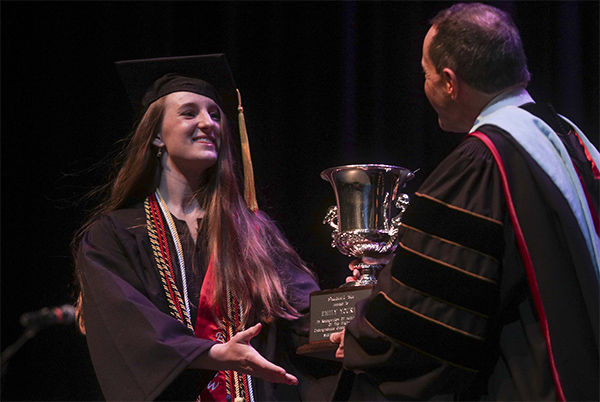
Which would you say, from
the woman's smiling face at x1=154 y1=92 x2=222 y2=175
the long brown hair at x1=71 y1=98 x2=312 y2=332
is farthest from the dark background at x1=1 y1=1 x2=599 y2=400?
the woman's smiling face at x1=154 y1=92 x2=222 y2=175

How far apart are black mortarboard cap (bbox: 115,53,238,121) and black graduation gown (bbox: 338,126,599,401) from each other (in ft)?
5.43

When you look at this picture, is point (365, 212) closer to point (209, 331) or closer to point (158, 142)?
point (209, 331)

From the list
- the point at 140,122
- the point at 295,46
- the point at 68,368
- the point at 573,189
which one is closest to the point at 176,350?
the point at 140,122

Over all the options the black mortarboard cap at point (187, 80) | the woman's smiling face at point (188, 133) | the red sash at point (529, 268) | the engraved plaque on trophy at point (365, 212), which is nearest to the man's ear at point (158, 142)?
the woman's smiling face at point (188, 133)

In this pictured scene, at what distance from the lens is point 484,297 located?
1.88 meters

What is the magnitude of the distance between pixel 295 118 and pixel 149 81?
1.24 meters

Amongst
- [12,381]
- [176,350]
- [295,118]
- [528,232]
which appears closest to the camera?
[528,232]

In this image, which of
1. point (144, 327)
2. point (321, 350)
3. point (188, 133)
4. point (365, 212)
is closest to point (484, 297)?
point (321, 350)

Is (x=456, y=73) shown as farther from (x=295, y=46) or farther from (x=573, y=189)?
(x=295, y=46)

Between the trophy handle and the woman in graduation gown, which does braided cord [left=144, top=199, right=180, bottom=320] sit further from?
the trophy handle

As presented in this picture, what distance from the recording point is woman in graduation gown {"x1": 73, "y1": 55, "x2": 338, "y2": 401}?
8.45ft

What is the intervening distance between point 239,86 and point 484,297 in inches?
115

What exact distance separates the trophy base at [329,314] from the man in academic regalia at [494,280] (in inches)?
20.7

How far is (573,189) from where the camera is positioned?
197 centimetres
